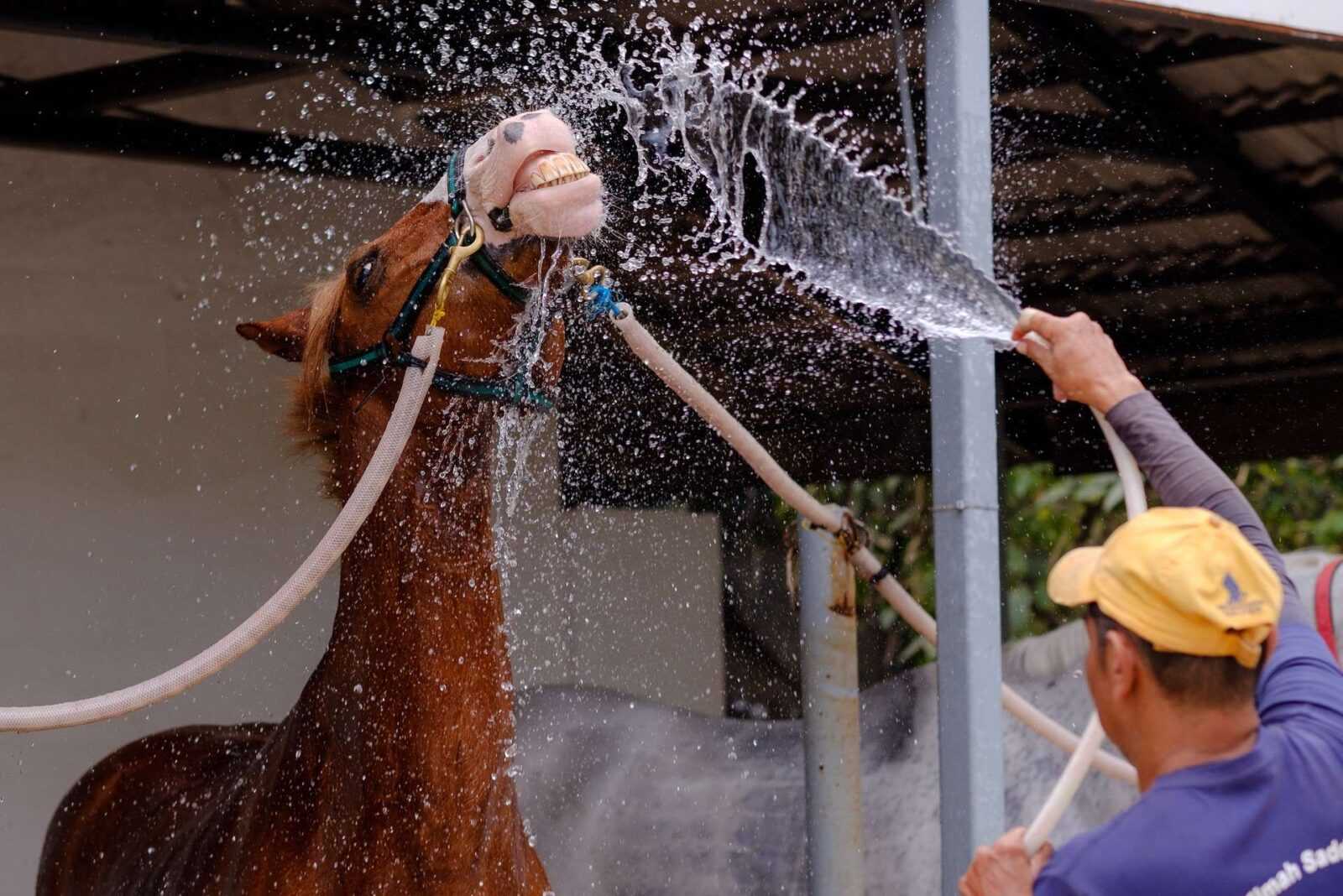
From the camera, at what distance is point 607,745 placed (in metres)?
5.18

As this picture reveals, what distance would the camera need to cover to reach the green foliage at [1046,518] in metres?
8.05

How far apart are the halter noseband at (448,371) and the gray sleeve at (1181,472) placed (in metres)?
1.00

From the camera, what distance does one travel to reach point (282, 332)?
2.77 m

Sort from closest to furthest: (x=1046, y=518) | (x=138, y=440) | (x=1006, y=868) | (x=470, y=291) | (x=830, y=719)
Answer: (x=1006, y=868) → (x=470, y=291) → (x=830, y=719) → (x=138, y=440) → (x=1046, y=518)

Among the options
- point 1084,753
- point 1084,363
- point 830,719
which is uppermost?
point 1084,363

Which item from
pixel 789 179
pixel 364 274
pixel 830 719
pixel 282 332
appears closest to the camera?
pixel 364 274

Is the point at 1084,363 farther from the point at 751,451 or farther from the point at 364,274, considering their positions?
the point at 364,274

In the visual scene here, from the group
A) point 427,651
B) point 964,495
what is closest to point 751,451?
point 964,495

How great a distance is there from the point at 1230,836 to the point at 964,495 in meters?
0.99

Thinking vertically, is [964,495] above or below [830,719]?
above

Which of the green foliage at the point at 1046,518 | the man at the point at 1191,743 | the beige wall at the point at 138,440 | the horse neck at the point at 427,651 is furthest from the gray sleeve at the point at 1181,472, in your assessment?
the green foliage at the point at 1046,518

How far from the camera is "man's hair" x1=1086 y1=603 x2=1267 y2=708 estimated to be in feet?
4.58

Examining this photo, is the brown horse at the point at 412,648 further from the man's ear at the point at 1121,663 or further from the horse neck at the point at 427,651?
the man's ear at the point at 1121,663

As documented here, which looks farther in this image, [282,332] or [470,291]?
[282,332]
